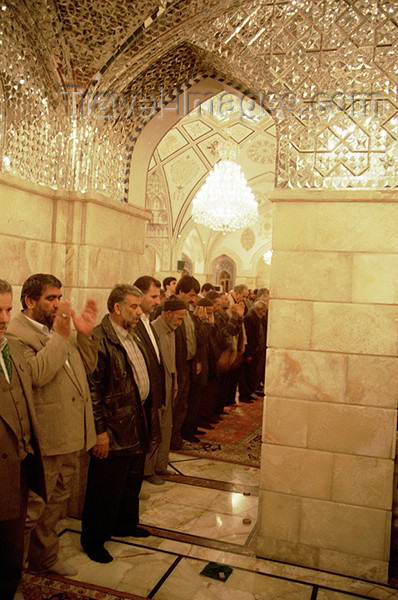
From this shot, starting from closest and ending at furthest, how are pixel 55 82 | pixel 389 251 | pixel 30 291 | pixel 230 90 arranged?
pixel 30 291, pixel 389 251, pixel 55 82, pixel 230 90

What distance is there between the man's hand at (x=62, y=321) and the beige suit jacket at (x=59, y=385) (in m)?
0.02

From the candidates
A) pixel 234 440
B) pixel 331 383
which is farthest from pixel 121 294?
pixel 234 440

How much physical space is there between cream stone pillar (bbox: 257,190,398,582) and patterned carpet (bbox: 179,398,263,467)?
1.42 metres

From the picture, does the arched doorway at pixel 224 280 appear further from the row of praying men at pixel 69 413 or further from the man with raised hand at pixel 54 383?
the man with raised hand at pixel 54 383

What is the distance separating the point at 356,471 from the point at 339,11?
99.1 inches

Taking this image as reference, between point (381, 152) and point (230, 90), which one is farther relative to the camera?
point (230, 90)

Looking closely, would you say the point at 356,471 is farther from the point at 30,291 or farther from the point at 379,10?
the point at 379,10

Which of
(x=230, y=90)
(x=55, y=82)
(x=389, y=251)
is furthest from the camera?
(x=230, y=90)

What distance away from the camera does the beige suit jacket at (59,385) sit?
227 centimetres

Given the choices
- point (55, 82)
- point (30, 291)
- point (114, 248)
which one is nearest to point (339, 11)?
point (55, 82)

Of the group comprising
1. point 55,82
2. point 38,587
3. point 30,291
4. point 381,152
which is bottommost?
point 38,587

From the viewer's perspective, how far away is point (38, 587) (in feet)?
8.22

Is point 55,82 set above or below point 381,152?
above

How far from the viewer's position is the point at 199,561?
112 inches
